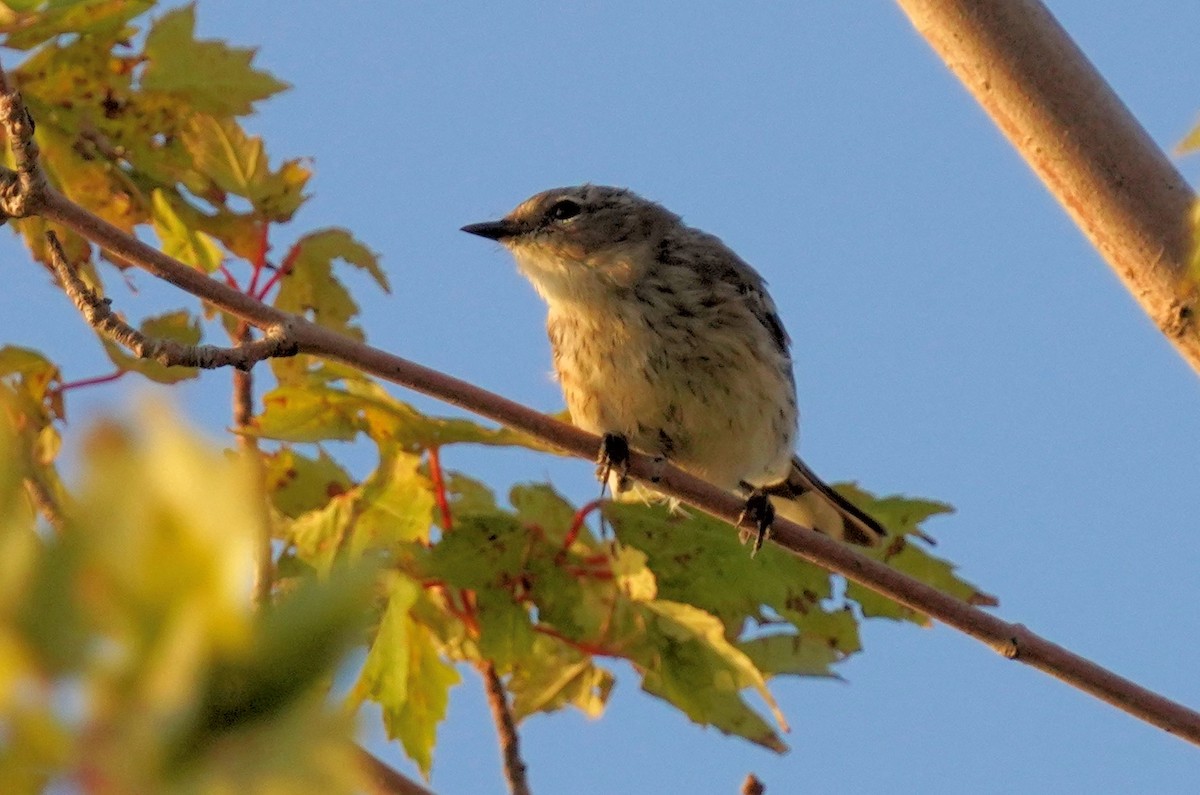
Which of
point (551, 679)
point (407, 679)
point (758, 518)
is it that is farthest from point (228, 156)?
point (758, 518)

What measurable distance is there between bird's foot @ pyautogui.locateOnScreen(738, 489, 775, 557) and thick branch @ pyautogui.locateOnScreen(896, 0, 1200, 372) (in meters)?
1.34

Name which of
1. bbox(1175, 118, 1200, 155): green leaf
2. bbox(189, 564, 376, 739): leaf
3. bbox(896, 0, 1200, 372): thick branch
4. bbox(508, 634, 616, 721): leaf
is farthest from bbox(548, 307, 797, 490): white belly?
bbox(189, 564, 376, 739): leaf

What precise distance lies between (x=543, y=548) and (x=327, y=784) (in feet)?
11.2

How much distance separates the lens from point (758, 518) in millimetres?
4875

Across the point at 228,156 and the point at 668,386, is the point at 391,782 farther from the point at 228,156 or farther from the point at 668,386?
the point at 668,386

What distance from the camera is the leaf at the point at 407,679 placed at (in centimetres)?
362

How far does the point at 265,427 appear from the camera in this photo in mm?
3963

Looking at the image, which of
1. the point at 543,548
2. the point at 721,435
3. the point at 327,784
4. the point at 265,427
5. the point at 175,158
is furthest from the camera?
the point at 721,435

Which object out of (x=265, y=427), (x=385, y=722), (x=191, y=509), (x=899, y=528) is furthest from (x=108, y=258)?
(x=191, y=509)

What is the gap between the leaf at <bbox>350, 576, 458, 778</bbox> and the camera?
362cm

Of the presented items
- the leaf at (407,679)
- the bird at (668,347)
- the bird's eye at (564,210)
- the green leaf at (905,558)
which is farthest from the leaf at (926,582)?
the bird's eye at (564,210)

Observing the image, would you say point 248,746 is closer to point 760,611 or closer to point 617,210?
point 760,611

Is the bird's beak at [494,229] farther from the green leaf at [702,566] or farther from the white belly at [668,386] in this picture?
the green leaf at [702,566]

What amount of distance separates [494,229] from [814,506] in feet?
6.28
